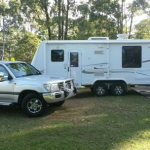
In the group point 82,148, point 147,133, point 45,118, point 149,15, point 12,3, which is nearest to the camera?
point 82,148

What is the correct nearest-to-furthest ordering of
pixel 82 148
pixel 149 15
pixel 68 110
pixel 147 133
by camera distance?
pixel 82 148
pixel 147 133
pixel 68 110
pixel 149 15

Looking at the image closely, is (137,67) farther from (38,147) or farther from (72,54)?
(38,147)

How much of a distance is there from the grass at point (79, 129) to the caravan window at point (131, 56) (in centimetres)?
332

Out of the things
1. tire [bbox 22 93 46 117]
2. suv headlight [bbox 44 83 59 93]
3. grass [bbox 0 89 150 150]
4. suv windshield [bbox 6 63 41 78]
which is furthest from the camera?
suv windshield [bbox 6 63 41 78]

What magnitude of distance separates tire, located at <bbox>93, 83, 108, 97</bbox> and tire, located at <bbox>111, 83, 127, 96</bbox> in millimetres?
330

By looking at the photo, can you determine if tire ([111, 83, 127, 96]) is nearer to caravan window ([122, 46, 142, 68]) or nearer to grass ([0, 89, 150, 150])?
caravan window ([122, 46, 142, 68])

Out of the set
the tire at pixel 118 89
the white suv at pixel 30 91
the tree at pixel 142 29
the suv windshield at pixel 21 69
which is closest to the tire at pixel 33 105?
the white suv at pixel 30 91

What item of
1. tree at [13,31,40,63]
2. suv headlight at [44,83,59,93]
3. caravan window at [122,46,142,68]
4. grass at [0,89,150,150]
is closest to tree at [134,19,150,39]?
tree at [13,31,40,63]

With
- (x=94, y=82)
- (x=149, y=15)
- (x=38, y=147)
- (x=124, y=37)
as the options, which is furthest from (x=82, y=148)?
(x=149, y=15)

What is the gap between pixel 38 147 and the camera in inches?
170

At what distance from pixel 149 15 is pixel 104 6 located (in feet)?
28.8

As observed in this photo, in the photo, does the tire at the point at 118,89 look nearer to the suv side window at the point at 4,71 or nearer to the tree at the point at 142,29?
the suv side window at the point at 4,71

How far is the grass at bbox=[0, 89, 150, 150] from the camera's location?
14.5 feet

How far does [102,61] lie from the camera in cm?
1075
